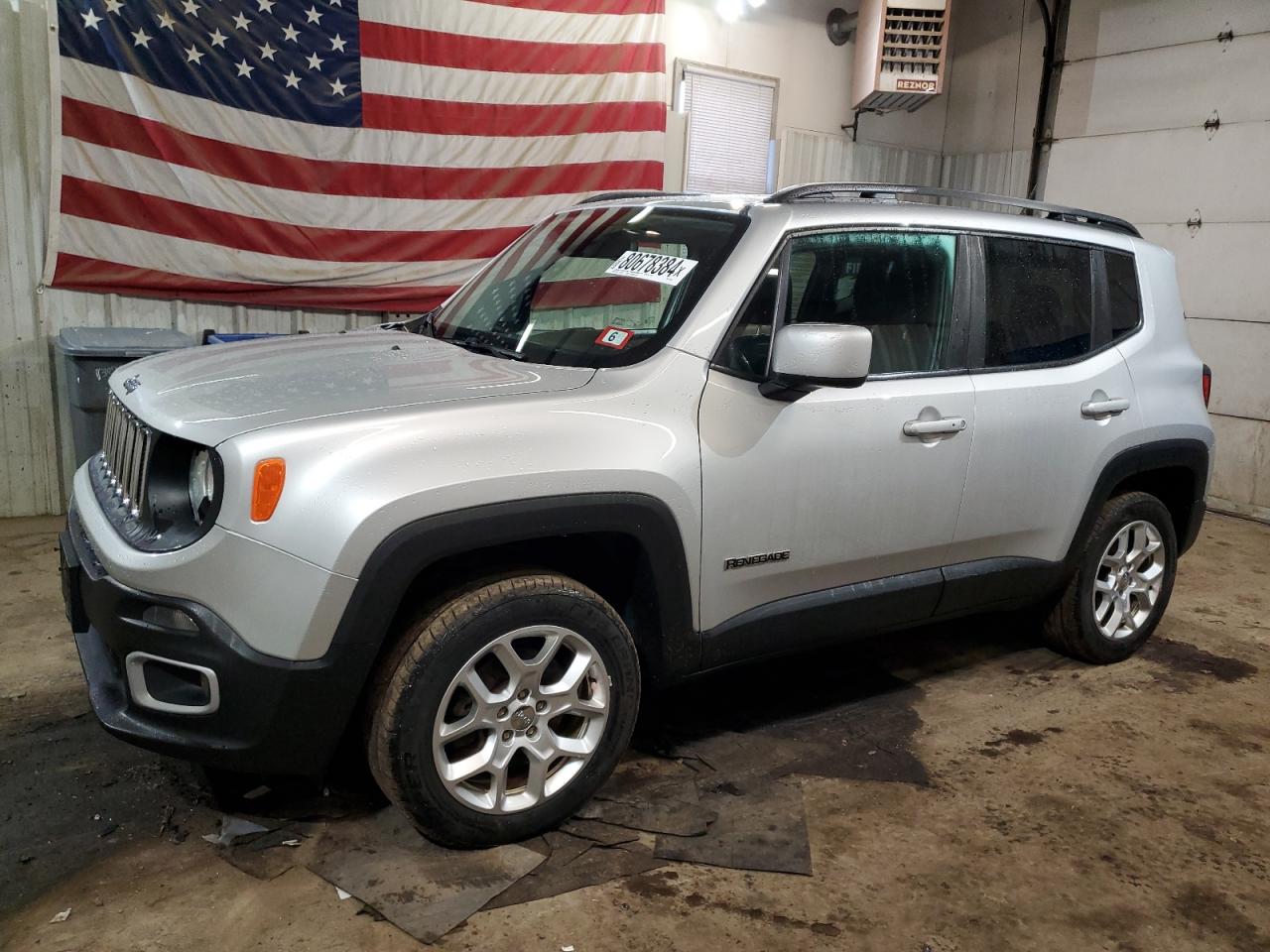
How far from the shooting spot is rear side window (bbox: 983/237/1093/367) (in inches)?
129

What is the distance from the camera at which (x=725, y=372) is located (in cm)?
268

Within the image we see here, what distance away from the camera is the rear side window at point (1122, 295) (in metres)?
3.64

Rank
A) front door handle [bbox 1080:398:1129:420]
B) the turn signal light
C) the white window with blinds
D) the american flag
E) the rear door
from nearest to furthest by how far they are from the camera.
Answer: the turn signal light < the rear door < front door handle [bbox 1080:398:1129:420] < the american flag < the white window with blinds

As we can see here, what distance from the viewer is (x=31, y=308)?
5.32 meters

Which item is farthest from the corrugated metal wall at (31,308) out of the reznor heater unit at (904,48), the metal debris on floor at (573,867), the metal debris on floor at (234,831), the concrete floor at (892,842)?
the reznor heater unit at (904,48)

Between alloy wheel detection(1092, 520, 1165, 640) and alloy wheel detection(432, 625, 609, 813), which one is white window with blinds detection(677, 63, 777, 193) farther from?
alloy wheel detection(432, 625, 609, 813)

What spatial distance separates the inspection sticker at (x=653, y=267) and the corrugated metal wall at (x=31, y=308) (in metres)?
3.63

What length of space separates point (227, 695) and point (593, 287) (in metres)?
1.64

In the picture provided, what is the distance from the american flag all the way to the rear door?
3.80 m

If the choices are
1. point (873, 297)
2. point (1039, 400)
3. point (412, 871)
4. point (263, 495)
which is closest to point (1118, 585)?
point (1039, 400)

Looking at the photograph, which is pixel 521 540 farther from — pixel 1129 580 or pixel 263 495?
pixel 1129 580

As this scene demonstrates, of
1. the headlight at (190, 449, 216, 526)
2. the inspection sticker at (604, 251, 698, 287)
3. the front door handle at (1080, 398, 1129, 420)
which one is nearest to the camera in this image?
the headlight at (190, 449, 216, 526)

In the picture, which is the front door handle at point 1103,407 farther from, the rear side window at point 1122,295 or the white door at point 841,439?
the white door at point 841,439

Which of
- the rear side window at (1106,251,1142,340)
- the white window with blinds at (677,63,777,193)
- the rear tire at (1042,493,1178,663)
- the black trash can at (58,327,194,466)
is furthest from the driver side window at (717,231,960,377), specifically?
the white window with blinds at (677,63,777,193)
